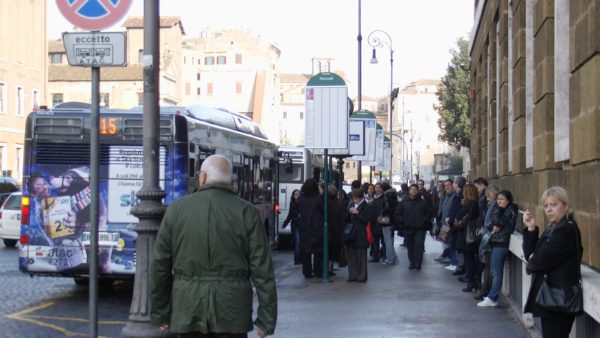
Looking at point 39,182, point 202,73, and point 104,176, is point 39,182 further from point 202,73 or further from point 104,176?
point 202,73

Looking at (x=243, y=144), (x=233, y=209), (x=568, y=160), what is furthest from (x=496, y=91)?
(x=233, y=209)

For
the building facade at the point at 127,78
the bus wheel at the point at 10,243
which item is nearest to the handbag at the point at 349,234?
the bus wheel at the point at 10,243

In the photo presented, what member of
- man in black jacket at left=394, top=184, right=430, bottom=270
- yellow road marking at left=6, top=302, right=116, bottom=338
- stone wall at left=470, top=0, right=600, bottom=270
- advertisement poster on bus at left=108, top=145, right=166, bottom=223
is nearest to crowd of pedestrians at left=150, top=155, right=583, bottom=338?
stone wall at left=470, top=0, right=600, bottom=270

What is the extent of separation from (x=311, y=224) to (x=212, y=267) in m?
11.0

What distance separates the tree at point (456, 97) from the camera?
62.9 meters

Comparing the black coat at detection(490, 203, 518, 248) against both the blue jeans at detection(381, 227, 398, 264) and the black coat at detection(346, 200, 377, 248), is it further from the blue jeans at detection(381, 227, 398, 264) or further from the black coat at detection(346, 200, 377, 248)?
the blue jeans at detection(381, 227, 398, 264)

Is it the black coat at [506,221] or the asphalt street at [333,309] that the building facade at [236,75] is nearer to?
the asphalt street at [333,309]

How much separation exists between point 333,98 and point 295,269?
14.4ft

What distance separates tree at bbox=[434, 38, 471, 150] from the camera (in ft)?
206

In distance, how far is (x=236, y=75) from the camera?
422ft

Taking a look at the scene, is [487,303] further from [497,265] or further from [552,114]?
[552,114]

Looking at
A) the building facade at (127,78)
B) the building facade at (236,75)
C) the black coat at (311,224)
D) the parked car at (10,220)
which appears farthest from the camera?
the building facade at (236,75)

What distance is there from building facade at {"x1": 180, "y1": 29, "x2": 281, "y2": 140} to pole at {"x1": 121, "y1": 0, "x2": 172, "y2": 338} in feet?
373

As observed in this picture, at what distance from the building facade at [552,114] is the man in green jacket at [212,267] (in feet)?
7.42
